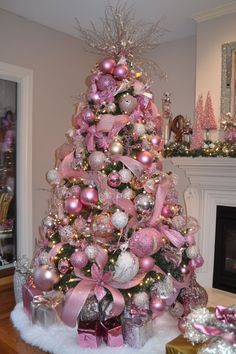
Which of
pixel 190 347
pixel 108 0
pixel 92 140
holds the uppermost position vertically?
pixel 108 0

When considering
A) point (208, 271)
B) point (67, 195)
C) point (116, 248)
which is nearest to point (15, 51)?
point (67, 195)

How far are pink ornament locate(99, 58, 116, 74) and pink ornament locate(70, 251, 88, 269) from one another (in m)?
1.10

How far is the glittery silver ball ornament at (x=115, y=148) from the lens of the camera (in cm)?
185

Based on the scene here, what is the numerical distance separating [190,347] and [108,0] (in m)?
2.56

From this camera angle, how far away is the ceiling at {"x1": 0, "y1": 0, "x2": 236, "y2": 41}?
267 cm

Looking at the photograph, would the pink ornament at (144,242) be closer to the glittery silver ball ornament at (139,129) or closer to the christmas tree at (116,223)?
the christmas tree at (116,223)

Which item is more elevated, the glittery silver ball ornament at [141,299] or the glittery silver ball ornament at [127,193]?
the glittery silver ball ornament at [127,193]

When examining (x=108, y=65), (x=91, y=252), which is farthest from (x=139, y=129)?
(x=91, y=252)

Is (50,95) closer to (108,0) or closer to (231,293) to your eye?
(108,0)

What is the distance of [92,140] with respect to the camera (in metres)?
1.93

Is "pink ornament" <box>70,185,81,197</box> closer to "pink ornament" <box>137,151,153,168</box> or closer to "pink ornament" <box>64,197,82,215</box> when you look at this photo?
"pink ornament" <box>64,197,82,215</box>

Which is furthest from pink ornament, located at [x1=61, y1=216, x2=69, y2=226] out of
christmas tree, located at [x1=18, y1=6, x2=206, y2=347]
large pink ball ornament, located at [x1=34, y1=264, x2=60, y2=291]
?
large pink ball ornament, located at [x1=34, y1=264, x2=60, y2=291]

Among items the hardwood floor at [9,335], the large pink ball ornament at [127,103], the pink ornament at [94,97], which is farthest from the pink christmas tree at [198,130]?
the hardwood floor at [9,335]

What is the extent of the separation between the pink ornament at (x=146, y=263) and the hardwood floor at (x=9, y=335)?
768 millimetres
